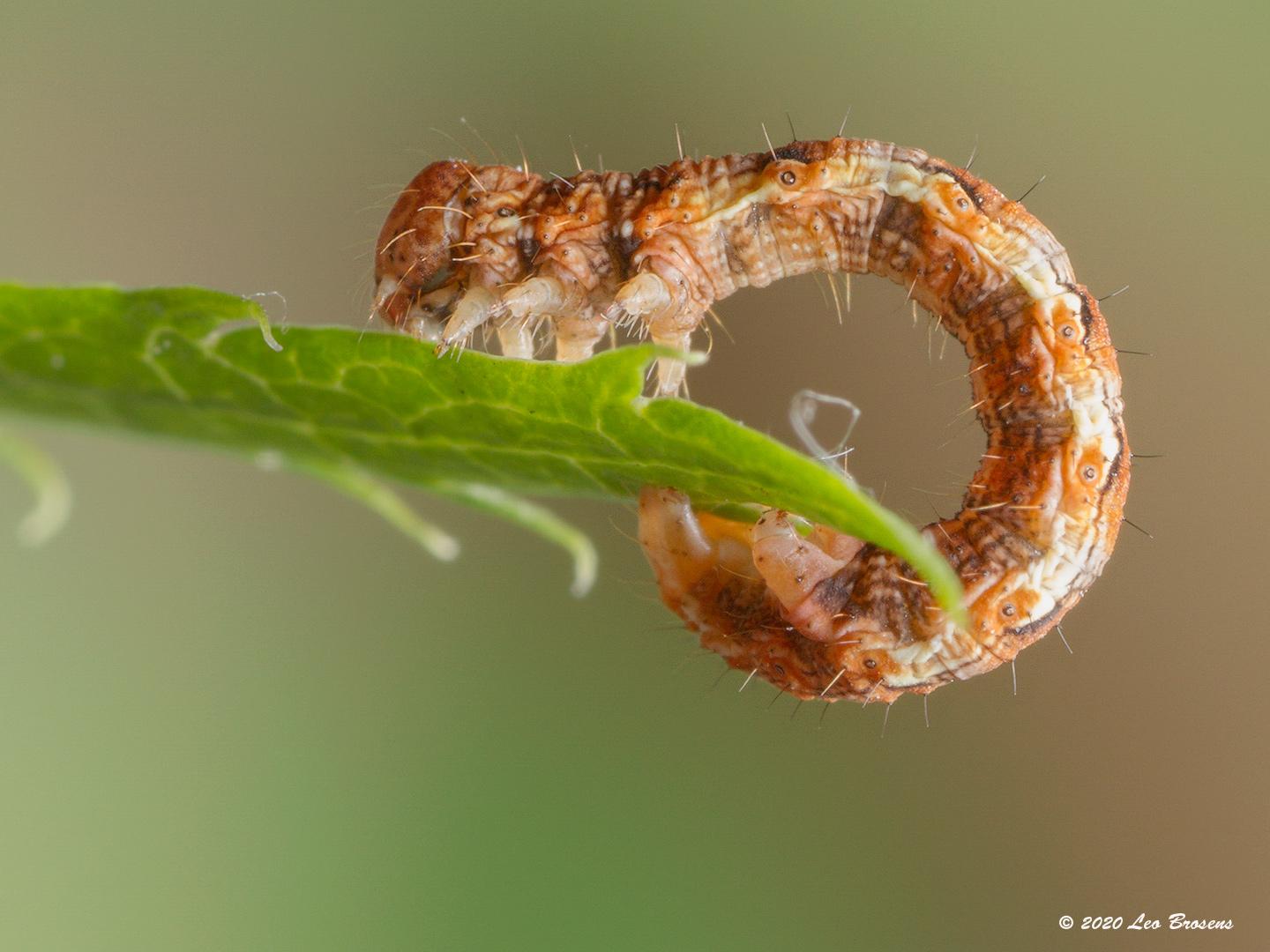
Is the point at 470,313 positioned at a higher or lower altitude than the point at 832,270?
lower

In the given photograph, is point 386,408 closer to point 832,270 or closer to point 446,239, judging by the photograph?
point 446,239

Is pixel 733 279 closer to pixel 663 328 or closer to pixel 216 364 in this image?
pixel 663 328

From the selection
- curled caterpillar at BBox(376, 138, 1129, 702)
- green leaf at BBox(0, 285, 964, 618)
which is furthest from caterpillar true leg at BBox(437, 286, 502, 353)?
green leaf at BBox(0, 285, 964, 618)

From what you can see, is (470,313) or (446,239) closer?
(470,313)

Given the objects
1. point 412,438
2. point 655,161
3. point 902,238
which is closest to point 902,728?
point 655,161

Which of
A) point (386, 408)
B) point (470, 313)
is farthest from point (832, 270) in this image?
point (386, 408)

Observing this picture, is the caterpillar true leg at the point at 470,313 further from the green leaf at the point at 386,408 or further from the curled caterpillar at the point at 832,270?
the green leaf at the point at 386,408

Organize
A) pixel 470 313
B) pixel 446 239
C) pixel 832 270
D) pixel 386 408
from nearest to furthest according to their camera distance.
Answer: pixel 386 408 → pixel 470 313 → pixel 446 239 → pixel 832 270

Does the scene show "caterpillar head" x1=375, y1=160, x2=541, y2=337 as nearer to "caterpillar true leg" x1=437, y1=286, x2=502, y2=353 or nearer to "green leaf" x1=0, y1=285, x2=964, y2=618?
"caterpillar true leg" x1=437, y1=286, x2=502, y2=353
